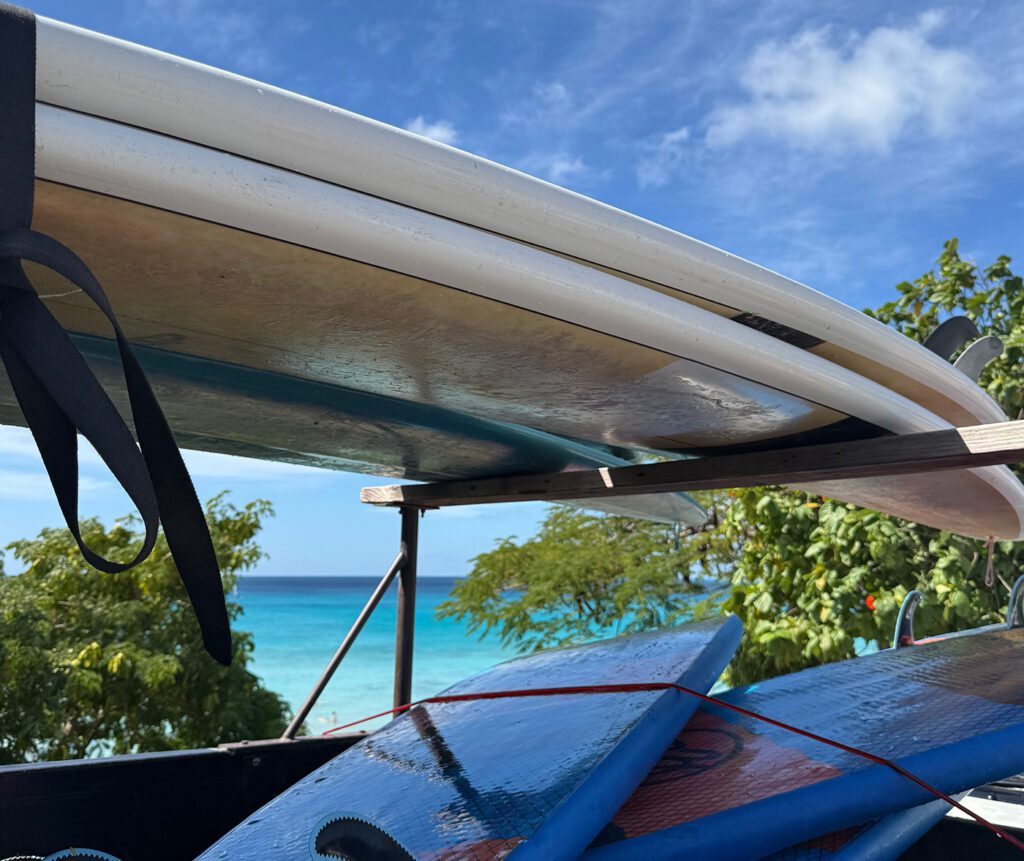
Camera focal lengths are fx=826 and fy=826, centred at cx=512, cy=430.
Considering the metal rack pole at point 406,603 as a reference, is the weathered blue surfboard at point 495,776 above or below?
below

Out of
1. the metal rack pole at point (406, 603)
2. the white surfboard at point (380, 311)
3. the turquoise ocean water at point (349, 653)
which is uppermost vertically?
the white surfboard at point (380, 311)

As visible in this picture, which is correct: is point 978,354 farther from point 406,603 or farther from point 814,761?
point 406,603

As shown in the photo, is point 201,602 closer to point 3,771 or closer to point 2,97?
point 2,97

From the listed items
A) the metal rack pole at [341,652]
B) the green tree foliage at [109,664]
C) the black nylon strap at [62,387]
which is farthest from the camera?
the green tree foliage at [109,664]

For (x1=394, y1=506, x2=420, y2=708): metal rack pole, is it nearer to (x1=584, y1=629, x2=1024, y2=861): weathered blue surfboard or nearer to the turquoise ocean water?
(x1=584, y1=629, x2=1024, y2=861): weathered blue surfboard

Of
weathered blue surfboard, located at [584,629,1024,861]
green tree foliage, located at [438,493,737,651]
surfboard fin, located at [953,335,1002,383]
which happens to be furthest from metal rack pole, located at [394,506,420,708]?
green tree foliage, located at [438,493,737,651]

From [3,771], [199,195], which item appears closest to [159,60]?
[199,195]

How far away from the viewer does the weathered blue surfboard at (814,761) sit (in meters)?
1.33

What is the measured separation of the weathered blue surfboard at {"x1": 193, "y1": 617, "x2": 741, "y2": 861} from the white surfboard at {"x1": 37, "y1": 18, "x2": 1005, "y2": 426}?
32.1 inches

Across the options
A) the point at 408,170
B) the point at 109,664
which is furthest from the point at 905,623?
the point at 109,664

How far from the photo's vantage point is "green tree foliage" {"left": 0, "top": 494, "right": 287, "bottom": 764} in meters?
6.64

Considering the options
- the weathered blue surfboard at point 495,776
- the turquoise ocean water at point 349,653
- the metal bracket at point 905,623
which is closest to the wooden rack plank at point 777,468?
the weathered blue surfboard at point 495,776

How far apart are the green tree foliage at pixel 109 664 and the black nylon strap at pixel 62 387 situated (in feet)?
20.8

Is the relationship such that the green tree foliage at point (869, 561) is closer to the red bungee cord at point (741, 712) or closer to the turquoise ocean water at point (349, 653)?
the red bungee cord at point (741, 712)
